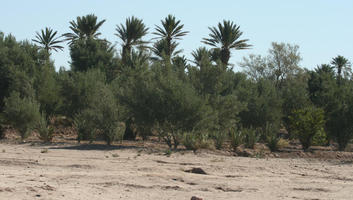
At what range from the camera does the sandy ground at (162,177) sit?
9.70 metres

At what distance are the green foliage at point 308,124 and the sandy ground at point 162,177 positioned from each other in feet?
20.0

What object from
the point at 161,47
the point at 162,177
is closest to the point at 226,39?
the point at 161,47

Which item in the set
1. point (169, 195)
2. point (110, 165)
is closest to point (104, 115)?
point (110, 165)

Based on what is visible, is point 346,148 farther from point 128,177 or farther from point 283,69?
point 283,69

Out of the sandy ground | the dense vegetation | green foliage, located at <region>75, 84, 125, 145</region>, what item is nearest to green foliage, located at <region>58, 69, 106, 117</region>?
the dense vegetation

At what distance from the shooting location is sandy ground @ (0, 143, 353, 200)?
382 inches

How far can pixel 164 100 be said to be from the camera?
20734mm

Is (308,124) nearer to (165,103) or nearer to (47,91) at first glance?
(165,103)

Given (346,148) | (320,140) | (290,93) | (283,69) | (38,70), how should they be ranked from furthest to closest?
(283,69) → (290,93) → (38,70) → (346,148) → (320,140)

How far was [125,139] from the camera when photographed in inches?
1110

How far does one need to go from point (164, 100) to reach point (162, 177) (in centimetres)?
915

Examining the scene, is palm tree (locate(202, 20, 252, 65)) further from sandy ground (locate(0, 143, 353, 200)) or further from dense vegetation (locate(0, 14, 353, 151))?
sandy ground (locate(0, 143, 353, 200))

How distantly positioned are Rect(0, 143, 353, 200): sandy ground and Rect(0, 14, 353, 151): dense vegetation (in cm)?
396

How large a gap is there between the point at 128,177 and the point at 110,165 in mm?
2501
